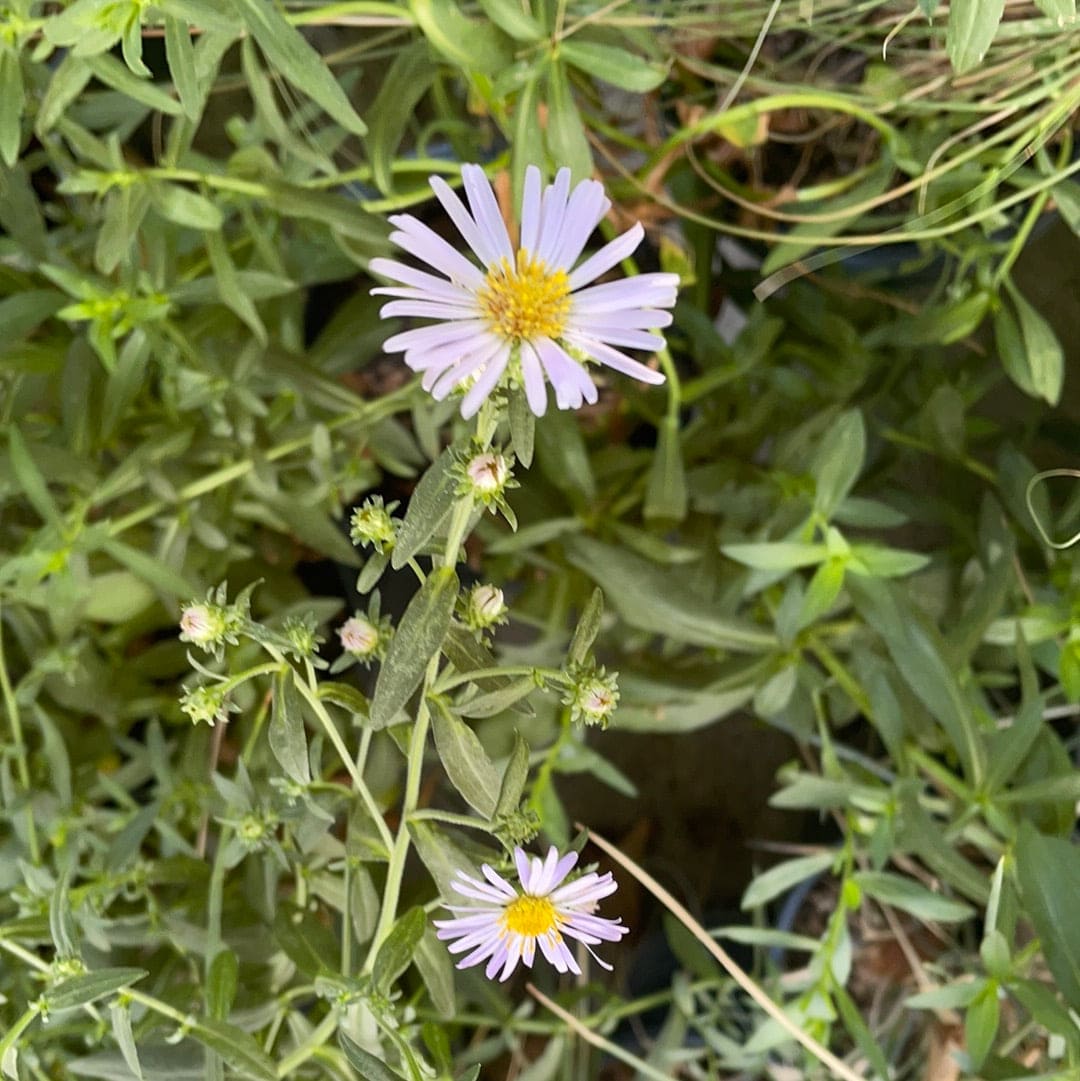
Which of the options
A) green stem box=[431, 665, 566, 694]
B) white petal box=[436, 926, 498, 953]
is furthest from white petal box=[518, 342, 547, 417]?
white petal box=[436, 926, 498, 953]

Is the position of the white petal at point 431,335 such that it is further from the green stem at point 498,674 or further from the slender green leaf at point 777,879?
the slender green leaf at point 777,879

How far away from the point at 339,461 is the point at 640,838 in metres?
0.59

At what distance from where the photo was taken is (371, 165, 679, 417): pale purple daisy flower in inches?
12.9

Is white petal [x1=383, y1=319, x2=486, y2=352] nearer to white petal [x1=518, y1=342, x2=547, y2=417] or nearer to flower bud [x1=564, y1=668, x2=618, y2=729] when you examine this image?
white petal [x1=518, y1=342, x2=547, y2=417]

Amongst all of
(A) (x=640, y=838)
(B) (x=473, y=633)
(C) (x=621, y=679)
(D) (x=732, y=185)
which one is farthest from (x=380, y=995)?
(A) (x=640, y=838)

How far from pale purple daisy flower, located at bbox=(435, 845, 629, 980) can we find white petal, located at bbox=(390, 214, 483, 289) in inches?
8.1

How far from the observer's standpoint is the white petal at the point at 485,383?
1.03 feet

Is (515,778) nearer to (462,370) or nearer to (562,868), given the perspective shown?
(562,868)

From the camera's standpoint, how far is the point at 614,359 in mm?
339

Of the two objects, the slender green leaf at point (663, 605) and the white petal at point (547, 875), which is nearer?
the white petal at point (547, 875)

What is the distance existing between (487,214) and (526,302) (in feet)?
0.12

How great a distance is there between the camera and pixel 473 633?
1.38 ft

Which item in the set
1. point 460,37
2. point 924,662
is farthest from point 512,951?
point 460,37

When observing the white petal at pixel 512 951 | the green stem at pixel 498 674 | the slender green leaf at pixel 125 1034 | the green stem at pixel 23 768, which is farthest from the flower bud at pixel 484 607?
the green stem at pixel 23 768
